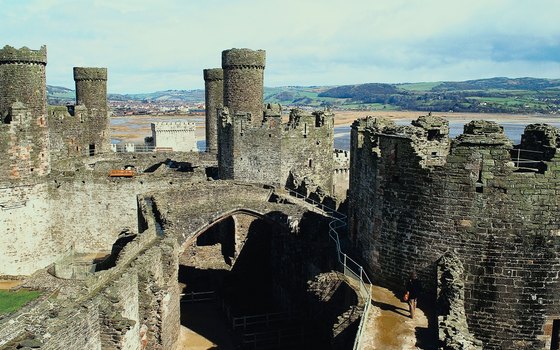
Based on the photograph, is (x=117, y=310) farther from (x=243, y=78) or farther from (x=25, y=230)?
(x=243, y=78)

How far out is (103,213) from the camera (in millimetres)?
31312

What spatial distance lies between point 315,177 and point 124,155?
1647cm

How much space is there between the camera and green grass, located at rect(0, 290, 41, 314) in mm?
21562

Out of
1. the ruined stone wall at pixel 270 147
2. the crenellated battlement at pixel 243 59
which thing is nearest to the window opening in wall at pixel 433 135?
the ruined stone wall at pixel 270 147

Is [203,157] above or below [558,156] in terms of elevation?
below

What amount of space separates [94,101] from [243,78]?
47.4 ft

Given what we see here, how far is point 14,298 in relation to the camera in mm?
23156

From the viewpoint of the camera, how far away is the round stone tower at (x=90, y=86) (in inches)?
1550

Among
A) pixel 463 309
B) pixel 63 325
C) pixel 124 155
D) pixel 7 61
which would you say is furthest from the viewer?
pixel 124 155

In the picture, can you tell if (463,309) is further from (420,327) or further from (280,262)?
(280,262)

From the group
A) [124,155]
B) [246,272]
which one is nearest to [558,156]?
[246,272]

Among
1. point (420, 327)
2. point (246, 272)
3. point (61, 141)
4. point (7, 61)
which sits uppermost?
point (7, 61)

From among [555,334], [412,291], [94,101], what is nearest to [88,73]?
[94,101]

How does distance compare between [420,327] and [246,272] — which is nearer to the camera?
[420,327]
